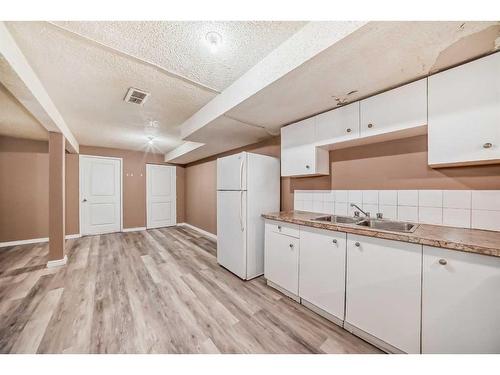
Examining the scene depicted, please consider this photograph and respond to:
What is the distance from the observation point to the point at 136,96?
7.36ft

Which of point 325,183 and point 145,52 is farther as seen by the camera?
point 325,183

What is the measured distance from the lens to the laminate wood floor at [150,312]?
1460 mm

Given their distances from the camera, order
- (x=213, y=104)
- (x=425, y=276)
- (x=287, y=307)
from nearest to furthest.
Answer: (x=425, y=276)
(x=287, y=307)
(x=213, y=104)

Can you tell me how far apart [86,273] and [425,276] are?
383cm

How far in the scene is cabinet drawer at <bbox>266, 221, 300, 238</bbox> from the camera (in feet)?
6.61

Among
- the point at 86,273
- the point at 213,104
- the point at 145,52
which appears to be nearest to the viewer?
the point at 145,52

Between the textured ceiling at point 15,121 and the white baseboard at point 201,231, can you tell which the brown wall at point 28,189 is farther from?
the white baseboard at point 201,231

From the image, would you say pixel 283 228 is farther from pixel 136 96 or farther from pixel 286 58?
pixel 136 96

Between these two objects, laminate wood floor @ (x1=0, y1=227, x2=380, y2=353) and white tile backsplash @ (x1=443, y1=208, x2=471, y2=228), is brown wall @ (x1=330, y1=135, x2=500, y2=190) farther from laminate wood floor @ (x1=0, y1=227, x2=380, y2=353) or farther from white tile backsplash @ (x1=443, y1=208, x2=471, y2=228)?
laminate wood floor @ (x1=0, y1=227, x2=380, y2=353)

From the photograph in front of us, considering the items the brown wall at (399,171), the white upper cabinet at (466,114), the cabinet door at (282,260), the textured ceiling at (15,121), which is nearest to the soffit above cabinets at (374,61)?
the white upper cabinet at (466,114)

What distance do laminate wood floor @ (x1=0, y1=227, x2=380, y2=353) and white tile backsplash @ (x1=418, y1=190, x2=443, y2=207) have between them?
1.26m
